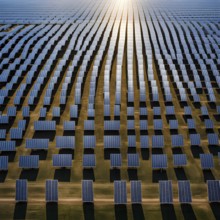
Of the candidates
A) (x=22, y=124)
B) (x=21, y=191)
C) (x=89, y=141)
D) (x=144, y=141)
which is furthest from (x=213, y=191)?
(x=22, y=124)

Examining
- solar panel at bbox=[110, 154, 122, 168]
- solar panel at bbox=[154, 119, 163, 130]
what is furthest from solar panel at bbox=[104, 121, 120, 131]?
solar panel at bbox=[110, 154, 122, 168]

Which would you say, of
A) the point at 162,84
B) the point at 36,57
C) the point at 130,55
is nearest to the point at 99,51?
the point at 130,55

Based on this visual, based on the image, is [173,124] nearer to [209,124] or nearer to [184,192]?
[209,124]

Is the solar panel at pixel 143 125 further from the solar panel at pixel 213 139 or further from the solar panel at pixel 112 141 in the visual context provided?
the solar panel at pixel 213 139

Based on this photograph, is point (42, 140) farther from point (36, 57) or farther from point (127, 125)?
point (36, 57)

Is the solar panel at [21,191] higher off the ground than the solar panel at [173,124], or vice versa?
the solar panel at [173,124]

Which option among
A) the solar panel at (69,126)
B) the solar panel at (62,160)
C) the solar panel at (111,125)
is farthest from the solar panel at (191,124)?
the solar panel at (62,160)
